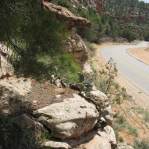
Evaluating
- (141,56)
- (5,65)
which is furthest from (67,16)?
(141,56)

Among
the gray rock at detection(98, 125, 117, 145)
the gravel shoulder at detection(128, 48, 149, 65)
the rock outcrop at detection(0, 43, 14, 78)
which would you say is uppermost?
the rock outcrop at detection(0, 43, 14, 78)

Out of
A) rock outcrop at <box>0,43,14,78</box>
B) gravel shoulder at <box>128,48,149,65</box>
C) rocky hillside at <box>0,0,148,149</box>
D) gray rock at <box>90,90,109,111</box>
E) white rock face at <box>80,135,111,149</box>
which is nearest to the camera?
rocky hillside at <box>0,0,148,149</box>

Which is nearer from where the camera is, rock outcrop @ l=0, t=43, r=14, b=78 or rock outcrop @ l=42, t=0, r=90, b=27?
rock outcrop @ l=0, t=43, r=14, b=78

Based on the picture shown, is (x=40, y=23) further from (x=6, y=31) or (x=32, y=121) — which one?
(x=32, y=121)

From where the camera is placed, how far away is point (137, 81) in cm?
3234

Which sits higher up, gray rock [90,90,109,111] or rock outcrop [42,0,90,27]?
rock outcrop [42,0,90,27]

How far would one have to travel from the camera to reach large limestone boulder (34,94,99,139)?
8930mm

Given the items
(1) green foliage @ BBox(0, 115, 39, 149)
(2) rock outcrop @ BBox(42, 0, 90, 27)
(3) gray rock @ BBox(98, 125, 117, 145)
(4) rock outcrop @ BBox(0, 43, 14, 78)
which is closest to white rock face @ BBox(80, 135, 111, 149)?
(3) gray rock @ BBox(98, 125, 117, 145)

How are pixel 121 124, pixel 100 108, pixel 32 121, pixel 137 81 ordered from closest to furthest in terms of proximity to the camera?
pixel 32 121 → pixel 100 108 → pixel 121 124 → pixel 137 81

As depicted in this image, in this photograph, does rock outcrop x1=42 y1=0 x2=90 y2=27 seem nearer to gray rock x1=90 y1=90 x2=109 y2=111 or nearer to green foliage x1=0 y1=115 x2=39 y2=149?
gray rock x1=90 y1=90 x2=109 y2=111

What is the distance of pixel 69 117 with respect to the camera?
362 inches

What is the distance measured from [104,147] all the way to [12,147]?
2302 mm

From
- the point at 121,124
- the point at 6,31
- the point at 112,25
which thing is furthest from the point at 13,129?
the point at 112,25

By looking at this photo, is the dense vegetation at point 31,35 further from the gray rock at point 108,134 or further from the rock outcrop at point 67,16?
the rock outcrop at point 67,16
